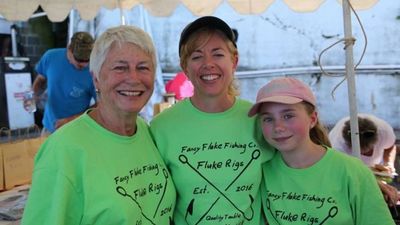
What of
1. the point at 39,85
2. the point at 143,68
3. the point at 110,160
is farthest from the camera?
the point at 39,85

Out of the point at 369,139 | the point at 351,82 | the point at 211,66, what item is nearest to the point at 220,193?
the point at 211,66

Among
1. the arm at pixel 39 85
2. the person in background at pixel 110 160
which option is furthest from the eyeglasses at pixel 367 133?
the arm at pixel 39 85

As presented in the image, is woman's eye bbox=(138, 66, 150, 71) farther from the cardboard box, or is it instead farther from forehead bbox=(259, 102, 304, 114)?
the cardboard box

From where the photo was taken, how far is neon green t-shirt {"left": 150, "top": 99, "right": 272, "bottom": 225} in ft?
5.55

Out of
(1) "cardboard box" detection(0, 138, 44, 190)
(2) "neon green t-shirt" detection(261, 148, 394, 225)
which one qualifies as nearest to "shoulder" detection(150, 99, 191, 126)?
(2) "neon green t-shirt" detection(261, 148, 394, 225)

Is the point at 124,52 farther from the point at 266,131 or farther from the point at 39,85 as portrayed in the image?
the point at 39,85

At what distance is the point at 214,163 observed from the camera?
1.71 meters

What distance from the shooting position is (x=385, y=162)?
127 inches

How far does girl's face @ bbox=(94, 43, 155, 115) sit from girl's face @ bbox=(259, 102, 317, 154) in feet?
1.72

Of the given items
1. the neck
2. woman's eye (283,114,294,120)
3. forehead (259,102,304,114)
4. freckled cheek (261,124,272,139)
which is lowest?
freckled cheek (261,124,272,139)

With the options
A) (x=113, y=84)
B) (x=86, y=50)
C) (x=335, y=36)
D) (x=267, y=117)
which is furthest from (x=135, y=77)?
(x=335, y=36)

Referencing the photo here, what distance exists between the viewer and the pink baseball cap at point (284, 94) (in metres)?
1.68

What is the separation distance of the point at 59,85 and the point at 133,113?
2516mm

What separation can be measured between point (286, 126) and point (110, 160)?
2.30 ft
